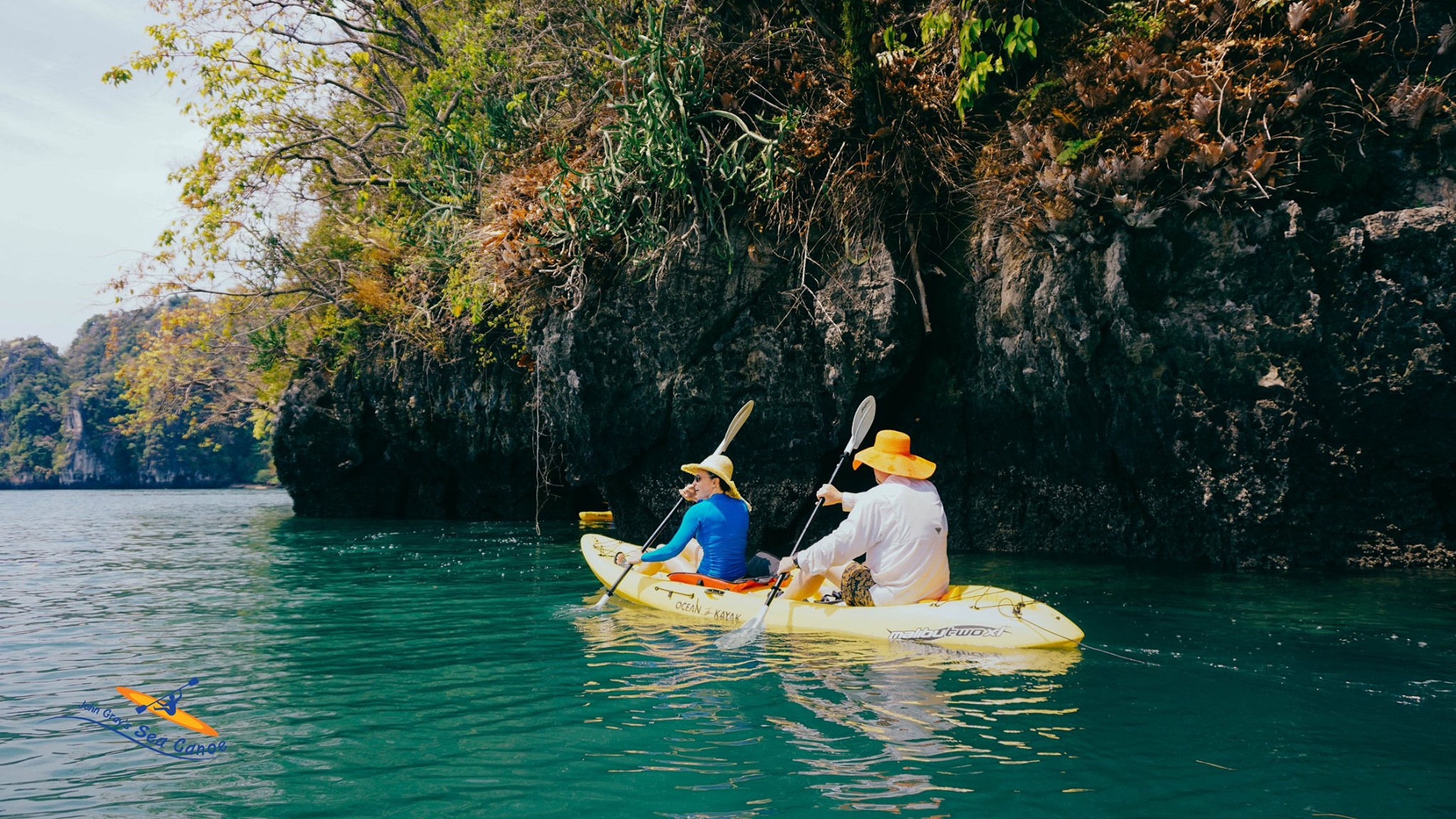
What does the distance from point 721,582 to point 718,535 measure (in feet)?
1.32

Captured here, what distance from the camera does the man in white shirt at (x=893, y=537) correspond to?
632 centimetres

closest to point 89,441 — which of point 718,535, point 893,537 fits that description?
point 718,535

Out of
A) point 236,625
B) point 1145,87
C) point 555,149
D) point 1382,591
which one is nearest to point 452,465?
point 555,149

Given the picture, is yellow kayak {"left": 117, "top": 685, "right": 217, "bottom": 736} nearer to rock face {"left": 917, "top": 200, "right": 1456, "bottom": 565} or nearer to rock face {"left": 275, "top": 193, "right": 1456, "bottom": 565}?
rock face {"left": 275, "top": 193, "right": 1456, "bottom": 565}

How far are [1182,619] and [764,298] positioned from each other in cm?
625

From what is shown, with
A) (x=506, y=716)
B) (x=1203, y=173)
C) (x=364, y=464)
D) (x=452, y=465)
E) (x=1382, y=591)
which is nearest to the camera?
(x=506, y=716)

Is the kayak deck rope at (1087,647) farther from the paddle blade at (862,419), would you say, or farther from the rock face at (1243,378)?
the rock face at (1243,378)

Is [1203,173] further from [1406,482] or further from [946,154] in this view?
[1406,482]

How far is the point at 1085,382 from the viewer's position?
392 inches

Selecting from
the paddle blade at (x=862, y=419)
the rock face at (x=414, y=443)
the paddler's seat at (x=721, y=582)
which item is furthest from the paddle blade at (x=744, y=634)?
the rock face at (x=414, y=443)

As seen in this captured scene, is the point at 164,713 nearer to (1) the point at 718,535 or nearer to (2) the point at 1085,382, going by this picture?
(1) the point at 718,535

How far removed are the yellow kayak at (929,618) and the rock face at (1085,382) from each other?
424 centimetres

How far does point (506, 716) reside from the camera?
4414mm

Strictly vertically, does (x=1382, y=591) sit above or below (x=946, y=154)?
below
